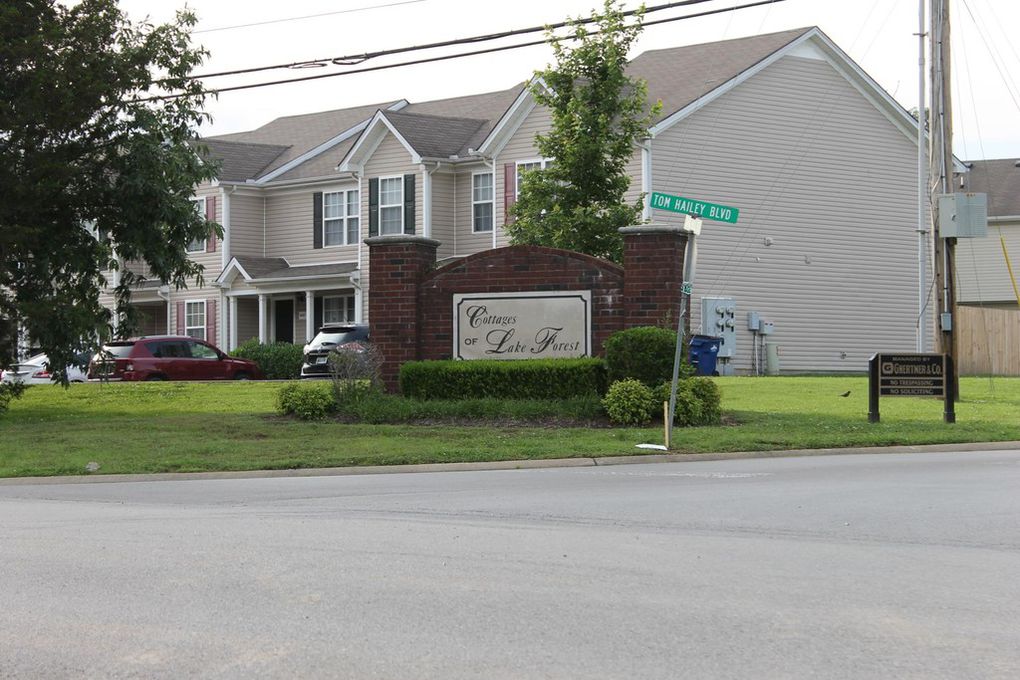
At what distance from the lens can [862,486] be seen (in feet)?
41.3

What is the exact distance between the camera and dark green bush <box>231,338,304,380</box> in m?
36.6

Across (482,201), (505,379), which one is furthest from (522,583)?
(482,201)

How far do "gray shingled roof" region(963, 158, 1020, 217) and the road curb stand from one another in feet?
107

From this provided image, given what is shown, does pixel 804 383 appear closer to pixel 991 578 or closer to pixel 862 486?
pixel 862 486

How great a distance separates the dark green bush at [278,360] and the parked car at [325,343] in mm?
4435

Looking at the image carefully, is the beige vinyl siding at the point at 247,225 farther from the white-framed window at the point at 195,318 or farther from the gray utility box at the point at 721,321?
the gray utility box at the point at 721,321

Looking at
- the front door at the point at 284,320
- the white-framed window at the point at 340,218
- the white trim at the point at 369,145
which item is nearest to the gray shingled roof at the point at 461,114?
the white trim at the point at 369,145

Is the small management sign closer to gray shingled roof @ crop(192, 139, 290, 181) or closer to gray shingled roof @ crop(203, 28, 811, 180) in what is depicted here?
gray shingled roof @ crop(203, 28, 811, 180)

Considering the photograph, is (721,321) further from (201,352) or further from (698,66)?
(201,352)

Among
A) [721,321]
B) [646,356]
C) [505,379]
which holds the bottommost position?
[505,379]

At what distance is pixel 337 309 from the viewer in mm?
42438

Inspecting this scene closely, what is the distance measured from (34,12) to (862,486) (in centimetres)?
1638

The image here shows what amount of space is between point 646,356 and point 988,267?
32.0m

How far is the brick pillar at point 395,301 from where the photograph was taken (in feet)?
73.5
